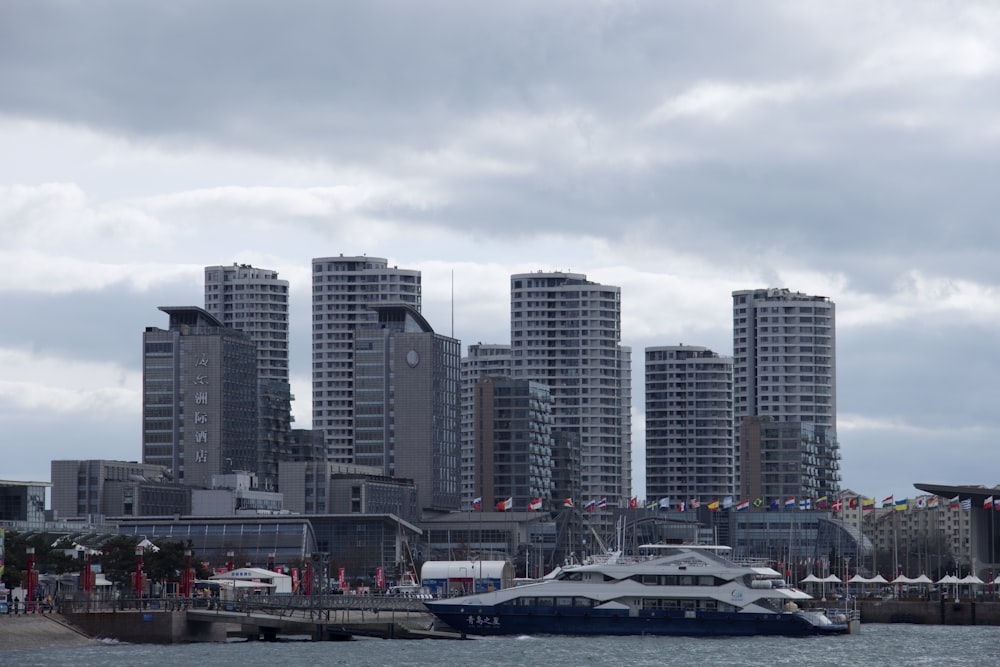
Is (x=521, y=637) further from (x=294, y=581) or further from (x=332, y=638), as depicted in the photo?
(x=294, y=581)

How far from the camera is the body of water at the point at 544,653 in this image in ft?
342

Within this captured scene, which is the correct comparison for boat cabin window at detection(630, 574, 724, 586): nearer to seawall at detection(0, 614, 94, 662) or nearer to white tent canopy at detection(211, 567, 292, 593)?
seawall at detection(0, 614, 94, 662)

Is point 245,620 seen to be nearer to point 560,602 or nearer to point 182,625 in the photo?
point 182,625

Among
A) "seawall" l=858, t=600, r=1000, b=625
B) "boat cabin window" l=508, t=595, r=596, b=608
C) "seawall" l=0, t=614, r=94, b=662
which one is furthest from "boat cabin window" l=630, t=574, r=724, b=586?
"seawall" l=858, t=600, r=1000, b=625

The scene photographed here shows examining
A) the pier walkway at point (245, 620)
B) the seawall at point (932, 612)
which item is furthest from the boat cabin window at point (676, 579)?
the seawall at point (932, 612)

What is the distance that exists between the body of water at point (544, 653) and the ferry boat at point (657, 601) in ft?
3.25

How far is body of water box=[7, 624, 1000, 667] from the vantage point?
4107 inches

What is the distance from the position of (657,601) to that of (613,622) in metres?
3.39

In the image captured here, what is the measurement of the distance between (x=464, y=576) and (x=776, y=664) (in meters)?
58.9

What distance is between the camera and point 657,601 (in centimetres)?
12456

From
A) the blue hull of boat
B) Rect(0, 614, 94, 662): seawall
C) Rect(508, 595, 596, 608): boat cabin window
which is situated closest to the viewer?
Rect(0, 614, 94, 662): seawall

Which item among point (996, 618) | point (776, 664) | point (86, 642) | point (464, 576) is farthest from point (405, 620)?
point (996, 618)

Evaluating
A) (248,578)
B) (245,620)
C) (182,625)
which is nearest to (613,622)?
(245,620)

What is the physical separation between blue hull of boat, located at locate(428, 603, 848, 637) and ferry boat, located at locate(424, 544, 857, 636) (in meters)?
0.07
